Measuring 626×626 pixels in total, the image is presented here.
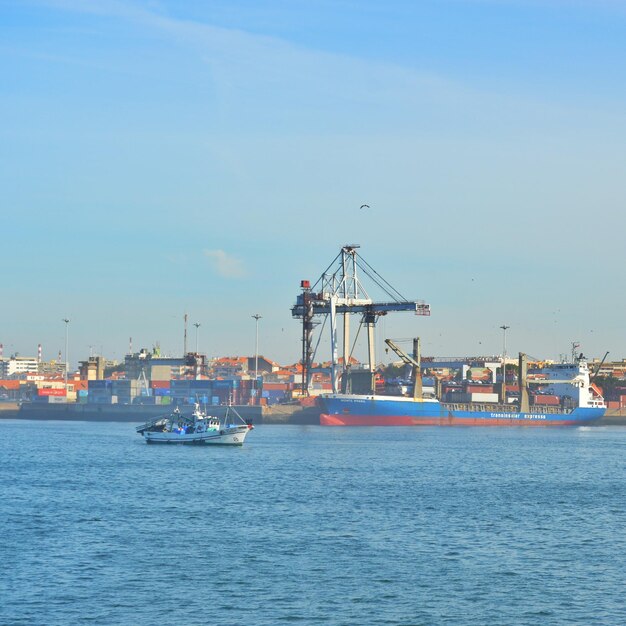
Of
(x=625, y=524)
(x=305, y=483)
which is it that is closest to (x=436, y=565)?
(x=625, y=524)

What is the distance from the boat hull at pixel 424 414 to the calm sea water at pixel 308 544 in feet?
220

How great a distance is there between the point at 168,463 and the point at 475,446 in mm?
32230

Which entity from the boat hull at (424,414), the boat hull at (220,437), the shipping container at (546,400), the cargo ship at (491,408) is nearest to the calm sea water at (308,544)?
the boat hull at (220,437)

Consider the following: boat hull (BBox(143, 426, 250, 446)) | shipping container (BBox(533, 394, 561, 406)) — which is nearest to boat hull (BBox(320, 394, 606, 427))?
shipping container (BBox(533, 394, 561, 406))

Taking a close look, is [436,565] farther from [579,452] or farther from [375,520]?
[579,452]

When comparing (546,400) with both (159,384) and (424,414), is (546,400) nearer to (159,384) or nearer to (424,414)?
(424,414)

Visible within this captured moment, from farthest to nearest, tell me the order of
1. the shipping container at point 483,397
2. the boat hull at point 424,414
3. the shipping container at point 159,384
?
the shipping container at point 159,384 < the shipping container at point 483,397 < the boat hull at point 424,414

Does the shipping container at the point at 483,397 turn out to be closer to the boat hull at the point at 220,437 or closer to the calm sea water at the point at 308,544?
the boat hull at the point at 220,437

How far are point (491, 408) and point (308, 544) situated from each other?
114 meters

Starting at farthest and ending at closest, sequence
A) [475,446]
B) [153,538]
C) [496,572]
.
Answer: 1. [475,446]
2. [153,538]
3. [496,572]

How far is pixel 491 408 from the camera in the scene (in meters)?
144

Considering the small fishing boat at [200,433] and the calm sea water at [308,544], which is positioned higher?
the small fishing boat at [200,433]

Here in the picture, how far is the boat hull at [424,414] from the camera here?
131 m

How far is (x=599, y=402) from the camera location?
151m
